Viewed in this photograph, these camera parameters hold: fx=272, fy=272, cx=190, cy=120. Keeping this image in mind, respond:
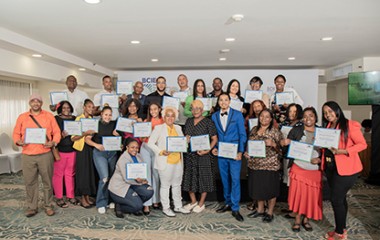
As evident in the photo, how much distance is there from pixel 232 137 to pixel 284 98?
57.3 inches

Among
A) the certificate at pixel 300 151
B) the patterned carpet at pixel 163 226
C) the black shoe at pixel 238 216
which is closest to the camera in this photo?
the certificate at pixel 300 151

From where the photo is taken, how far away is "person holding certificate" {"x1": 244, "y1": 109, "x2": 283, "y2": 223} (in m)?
3.24

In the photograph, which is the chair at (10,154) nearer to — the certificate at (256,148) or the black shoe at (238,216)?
the black shoe at (238,216)

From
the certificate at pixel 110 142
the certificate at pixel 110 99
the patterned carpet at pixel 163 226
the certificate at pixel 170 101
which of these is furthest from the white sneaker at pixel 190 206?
the certificate at pixel 110 99

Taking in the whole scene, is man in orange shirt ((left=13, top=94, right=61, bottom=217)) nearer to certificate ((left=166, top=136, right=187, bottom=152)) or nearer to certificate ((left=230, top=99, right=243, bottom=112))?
certificate ((left=166, top=136, right=187, bottom=152))

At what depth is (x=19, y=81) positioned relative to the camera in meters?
7.54

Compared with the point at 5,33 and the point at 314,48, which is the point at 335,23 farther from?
the point at 5,33

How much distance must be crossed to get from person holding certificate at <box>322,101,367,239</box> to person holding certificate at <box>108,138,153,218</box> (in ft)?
7.15

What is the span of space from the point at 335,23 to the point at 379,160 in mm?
2902

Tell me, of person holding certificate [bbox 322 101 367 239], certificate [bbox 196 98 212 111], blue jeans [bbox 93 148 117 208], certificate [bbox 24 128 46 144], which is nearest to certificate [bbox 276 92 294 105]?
certificate [bbox 196 98 212 111]

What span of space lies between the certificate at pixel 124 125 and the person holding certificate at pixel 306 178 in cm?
197

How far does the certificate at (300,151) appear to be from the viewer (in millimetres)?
2800

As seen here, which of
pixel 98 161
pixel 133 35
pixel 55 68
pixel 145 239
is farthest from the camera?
pixel 55 68

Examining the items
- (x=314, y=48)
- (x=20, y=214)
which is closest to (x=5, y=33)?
(x=20, y=214)
